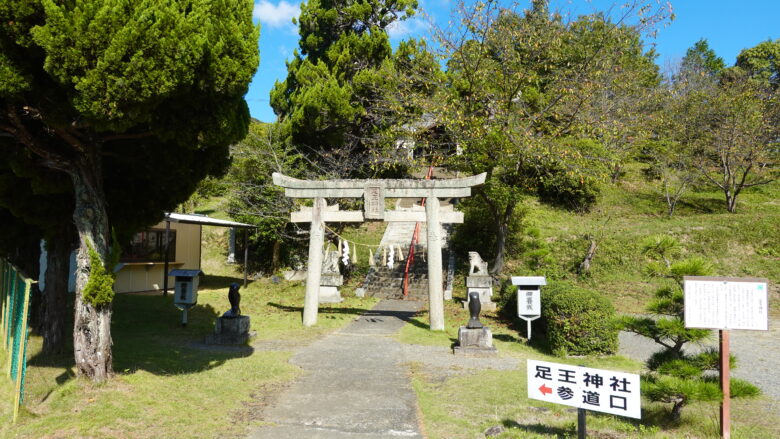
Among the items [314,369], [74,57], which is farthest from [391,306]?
[74,57]

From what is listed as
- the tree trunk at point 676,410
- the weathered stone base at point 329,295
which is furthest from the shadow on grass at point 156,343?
the tree trunk at point 676,410

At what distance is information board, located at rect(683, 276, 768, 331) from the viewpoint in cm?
482

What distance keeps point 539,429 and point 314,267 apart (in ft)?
26.8

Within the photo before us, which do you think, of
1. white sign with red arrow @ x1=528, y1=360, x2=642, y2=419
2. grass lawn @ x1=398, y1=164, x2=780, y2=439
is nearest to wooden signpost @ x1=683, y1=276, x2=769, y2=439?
grass lawn @ x1=398, y1=164, x2=780, y2=439

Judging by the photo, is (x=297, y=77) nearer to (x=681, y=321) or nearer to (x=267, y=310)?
(x=267, y=310)

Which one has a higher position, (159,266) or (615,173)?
(615,173)

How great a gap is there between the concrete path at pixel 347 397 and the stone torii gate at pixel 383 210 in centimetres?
188

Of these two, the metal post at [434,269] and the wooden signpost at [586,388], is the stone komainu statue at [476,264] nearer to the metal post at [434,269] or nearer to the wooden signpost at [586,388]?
the metal post at [434,269]

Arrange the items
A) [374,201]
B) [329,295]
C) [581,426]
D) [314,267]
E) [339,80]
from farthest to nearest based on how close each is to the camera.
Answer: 1. [339,80]
2. [329,295]
3. [314,267]
4. [374,201]
5. [581,426]

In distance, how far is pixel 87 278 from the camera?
612 cm

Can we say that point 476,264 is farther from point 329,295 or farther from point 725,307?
point 725,307

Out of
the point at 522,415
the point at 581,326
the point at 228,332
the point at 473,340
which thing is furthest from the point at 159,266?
the point at 522,415

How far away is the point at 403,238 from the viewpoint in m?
21.1

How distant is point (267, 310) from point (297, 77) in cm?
1185
